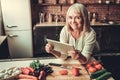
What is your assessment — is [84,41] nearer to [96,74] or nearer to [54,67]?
[54,67]

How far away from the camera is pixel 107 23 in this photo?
5.25 meters

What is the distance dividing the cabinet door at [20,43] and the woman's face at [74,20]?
2683mm

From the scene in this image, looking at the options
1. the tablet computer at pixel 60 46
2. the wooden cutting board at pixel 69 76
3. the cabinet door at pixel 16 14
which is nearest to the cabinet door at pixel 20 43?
the cabinet door at pixel 16 14

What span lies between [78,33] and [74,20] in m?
0.24

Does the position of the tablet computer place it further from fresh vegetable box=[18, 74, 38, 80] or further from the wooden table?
fresh vegetable box=[18, 74, 38, 80]

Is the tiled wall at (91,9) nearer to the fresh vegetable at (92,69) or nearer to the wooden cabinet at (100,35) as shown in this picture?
the wooden cabinet at (100,35)

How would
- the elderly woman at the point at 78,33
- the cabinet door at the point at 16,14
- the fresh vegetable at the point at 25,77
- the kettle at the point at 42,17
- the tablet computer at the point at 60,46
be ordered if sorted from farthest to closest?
the kettle at the point at 42,17
the cabinet door at the point at 16,14
the elderly woman at the point at 78,33
the tablet computer at the point at 60,46
the fresh vegetable at the point at 25,77

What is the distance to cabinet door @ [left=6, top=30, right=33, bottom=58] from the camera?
5.06 m

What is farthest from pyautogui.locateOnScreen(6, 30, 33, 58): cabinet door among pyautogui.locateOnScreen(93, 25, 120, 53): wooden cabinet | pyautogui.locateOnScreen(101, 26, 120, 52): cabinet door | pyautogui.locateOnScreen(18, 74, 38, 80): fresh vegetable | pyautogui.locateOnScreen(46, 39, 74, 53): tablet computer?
pyautogui.locateOnScreen(18, 74, 38, 80): fresh vegetable

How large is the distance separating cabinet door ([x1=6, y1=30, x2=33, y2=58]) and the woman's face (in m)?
2.68

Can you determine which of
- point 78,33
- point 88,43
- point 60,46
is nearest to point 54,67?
point 60,46

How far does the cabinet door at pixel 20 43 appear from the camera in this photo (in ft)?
16.6

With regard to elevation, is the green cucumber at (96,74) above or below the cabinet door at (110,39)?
above

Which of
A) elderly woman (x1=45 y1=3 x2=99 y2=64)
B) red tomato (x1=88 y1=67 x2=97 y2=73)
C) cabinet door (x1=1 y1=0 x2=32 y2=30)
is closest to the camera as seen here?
red tomato (x1=88 y1=67 x2=97 y2=73)
